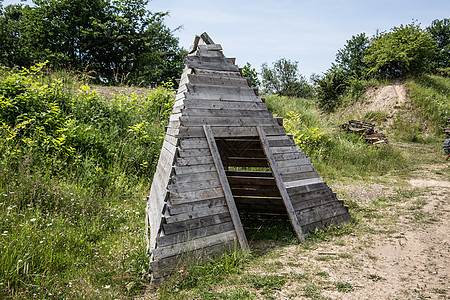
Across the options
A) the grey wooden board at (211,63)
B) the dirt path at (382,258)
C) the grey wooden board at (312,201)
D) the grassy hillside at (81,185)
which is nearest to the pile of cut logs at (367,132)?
the grassy hillside at (81,185)

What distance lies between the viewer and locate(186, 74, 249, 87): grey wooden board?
4743mm

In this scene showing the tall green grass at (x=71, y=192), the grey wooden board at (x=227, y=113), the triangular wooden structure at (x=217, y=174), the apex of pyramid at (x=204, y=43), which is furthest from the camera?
the apex of pyramid at (x=204, y=43)

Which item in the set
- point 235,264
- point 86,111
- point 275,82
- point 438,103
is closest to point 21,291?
point 235,264

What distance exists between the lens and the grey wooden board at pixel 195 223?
3738 mm

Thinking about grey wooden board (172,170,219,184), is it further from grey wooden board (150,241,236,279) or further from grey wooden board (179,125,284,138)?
grey wooden board (150,241,236,279)

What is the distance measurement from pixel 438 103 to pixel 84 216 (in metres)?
22.4

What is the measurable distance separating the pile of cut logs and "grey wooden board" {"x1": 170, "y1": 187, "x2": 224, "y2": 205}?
12.2 meters

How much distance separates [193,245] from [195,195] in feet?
2.21

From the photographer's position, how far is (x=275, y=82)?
124ft

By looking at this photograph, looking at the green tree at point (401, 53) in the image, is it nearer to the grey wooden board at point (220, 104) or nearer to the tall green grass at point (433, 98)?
the tall green grass at point (433, 98)

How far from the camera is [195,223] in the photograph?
3.94 metres

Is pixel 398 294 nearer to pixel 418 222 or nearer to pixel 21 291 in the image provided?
pixel 418 222

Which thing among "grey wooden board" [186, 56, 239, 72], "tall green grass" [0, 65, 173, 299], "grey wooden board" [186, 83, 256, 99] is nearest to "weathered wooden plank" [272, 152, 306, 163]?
"grey wooden board" [186, 83, 256, 99]

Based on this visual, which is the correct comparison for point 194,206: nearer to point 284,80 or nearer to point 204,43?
point 204,43
